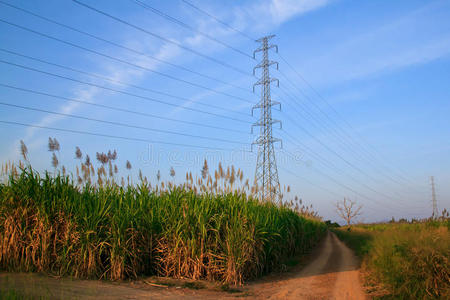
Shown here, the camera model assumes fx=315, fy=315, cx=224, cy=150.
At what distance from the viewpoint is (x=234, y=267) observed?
8148 mm

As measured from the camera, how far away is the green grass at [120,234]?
305 inches

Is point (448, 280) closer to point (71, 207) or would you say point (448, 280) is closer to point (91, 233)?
point (91, 233)

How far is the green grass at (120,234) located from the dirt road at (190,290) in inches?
24.4

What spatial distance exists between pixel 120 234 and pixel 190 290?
2.22m

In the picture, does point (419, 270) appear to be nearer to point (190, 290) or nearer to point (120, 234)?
point (190, 290)

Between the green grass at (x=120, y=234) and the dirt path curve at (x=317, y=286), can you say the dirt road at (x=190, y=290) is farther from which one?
the green grass at (x=120, y=234)

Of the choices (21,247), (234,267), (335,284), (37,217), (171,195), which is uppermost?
(171,195)

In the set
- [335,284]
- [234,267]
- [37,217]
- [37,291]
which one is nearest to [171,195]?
[234,267]

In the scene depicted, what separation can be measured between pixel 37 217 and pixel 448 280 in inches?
387

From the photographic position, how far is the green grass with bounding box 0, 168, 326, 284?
776cm

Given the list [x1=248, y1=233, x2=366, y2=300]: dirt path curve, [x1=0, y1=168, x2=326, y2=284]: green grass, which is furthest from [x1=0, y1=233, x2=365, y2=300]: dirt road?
[x1=0, y1=168, x2=326, y2=284]: green grass

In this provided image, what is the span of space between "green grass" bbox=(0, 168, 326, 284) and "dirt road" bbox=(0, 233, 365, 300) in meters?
0.62

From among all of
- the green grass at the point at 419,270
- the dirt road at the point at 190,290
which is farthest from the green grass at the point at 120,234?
the green grass at the point at 419,270

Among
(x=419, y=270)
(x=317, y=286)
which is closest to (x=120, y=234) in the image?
(x=317, y=286)
